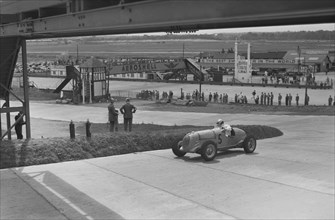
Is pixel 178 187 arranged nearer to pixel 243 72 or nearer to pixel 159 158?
pixel 159 158

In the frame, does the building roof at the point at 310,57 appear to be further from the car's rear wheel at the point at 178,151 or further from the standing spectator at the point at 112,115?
the car's rear wheel at the point at 178,151

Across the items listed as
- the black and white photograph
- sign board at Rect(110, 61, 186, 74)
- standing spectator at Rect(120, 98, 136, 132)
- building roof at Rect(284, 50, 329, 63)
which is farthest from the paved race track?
building roof at Rect(284, 50, 329, 63)

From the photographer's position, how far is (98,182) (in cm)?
1044

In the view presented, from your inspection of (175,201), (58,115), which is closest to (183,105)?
(58,115)

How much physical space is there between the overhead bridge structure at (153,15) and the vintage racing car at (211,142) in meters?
4.55

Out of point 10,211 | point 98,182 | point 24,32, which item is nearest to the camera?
point 10,211

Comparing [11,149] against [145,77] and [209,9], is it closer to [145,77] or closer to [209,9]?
[209,9]

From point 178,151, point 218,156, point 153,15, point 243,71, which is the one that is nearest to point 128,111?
point 178,151

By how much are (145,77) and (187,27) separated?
68.6 metres

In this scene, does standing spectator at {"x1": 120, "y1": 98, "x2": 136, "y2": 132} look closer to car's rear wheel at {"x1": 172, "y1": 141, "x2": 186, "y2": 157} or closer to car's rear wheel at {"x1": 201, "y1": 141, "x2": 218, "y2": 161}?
car's rear wheel at {"x1": 172, "y1": 141, "x2": 186, "y2": 157}

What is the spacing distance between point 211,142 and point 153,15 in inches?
236

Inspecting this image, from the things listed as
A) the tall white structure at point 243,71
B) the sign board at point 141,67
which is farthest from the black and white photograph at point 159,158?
the tall white structure at point 243,71

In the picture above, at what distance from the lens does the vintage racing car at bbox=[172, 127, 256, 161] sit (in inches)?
488

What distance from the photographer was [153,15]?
278 inches
